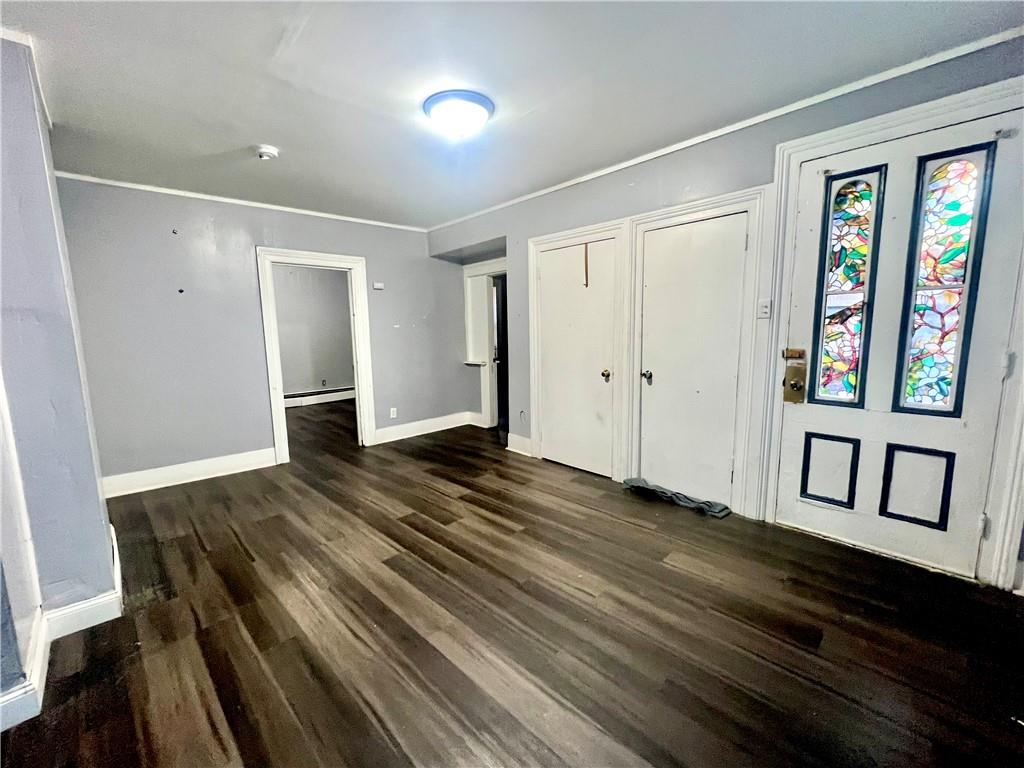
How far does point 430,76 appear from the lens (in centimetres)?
192

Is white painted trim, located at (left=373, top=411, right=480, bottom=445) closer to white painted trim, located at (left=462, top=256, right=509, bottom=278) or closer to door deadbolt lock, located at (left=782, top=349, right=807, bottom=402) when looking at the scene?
white painted trim, located at (left=462, top=256, right=509, bottom=278)

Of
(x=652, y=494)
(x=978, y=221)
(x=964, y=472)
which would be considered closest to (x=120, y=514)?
(x=652, y=494)

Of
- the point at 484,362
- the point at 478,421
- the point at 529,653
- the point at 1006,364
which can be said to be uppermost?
Result: the point at 1006,364

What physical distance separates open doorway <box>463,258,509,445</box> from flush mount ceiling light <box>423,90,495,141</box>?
9.80 feet

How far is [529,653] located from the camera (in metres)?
1.64

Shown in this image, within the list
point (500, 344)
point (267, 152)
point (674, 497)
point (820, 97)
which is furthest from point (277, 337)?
point (820, 97)

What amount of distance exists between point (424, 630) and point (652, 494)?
2.01 metres

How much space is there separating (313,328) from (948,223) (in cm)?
795

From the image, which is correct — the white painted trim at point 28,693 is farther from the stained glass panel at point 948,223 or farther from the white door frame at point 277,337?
the stained glass panel at point 948,223

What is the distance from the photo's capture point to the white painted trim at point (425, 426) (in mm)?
4820

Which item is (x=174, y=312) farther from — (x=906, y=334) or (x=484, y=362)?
(x=906, y=334)

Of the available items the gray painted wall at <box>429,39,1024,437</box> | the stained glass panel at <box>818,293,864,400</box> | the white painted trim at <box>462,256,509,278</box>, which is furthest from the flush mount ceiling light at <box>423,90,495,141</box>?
the white painted trim at <box>462,256,509,278</box>

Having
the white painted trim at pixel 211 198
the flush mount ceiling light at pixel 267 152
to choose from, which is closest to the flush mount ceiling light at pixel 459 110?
the flush mount ceiling light at pixel 267 152

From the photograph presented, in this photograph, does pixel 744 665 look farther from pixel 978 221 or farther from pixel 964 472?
pixel 978 221
